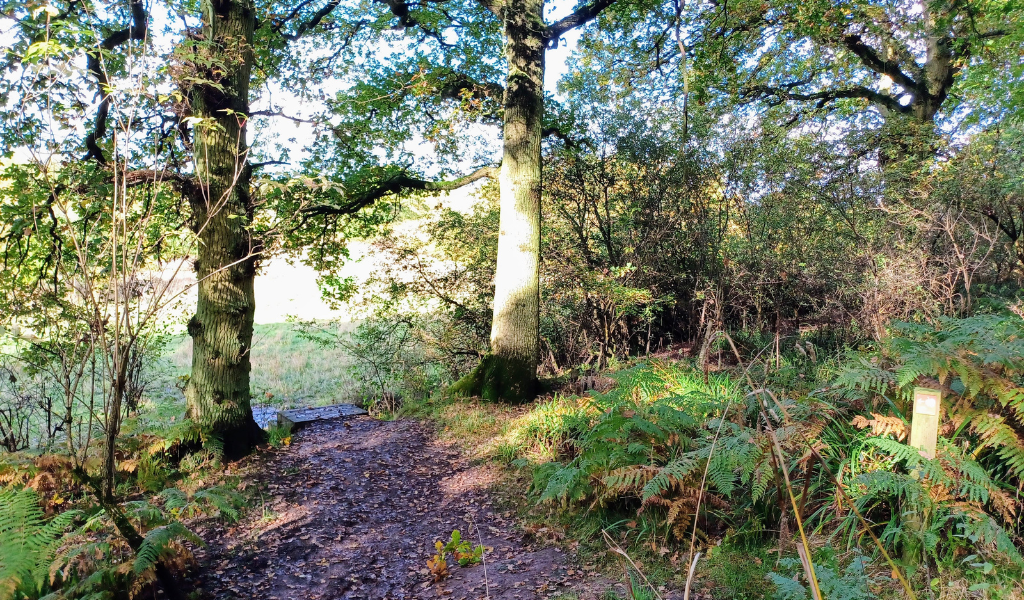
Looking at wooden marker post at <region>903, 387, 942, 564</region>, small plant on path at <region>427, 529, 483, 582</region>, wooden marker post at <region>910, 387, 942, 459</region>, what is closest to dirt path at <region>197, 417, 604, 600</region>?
small plant on path at <region>427, 529, 483, 582</region>

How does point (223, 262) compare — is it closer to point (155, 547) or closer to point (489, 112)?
point (155, 547)

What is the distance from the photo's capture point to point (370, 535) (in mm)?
4609

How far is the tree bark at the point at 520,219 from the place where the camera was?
738 centimetres

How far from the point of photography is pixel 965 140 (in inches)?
331

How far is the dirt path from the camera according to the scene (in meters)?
3.71

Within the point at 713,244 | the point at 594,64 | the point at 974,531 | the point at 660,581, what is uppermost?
the point at 594,64

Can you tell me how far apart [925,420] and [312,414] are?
8064mm

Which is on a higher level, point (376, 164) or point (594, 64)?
point (594, 64)

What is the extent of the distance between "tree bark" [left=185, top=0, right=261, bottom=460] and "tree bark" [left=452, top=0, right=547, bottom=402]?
10.6 ft

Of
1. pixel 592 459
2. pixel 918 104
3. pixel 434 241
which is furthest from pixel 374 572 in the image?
pixel 918 104

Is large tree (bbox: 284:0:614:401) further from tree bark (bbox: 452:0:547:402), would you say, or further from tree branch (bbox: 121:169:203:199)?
tree branch (bbox: 121:169:203:199)

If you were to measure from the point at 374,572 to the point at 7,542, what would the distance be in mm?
2235

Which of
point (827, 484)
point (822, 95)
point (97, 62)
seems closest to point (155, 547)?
point (827, 484)

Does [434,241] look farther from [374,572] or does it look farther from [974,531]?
[974,531]
